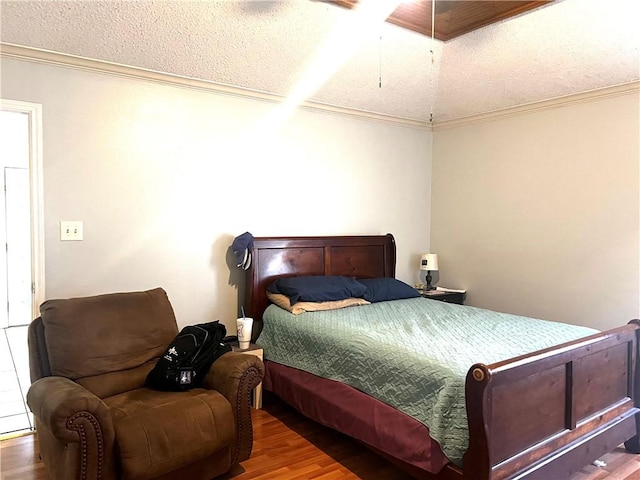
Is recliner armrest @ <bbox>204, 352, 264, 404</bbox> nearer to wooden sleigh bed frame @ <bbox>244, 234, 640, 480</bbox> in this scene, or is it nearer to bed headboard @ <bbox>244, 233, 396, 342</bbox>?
wooden sleigh bed frame @ <bbox>244, 234, 640, 480</bbox>

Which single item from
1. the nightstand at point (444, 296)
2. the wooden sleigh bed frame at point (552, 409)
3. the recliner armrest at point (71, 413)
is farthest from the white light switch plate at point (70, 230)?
the nightstand at point (444, 296)

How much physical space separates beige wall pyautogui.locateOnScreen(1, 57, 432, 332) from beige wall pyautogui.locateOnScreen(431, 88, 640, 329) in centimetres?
89

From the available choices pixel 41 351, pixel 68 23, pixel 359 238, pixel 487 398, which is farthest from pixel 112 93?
pixel 487 398

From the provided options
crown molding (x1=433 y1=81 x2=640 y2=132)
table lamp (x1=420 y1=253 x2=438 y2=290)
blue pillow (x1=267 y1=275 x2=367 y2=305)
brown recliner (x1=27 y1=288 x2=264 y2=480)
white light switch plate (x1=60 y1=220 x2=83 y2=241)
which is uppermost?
crown molding (x1=433 y1=81 x2=640 y2=132)

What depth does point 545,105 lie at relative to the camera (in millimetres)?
3791

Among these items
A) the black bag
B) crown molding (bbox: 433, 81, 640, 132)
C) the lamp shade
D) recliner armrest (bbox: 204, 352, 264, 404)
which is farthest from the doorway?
crown molding (bbox: 433, 81, 640, 132)

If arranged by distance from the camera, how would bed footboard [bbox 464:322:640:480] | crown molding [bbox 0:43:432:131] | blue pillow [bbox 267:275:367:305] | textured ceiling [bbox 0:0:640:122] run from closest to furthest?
bed footboard [bbox 464:322:640:480] < textured ceiling [bbox 0:0:640:122] < crown molding [bbox 0:43:432:131] < blue pillow [bbox 267:275:367:305]

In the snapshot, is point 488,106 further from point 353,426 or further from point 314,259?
point 353,426

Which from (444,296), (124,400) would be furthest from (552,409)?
(444,296)

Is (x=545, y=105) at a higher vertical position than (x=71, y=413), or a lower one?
higher

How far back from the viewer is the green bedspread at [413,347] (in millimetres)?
2076

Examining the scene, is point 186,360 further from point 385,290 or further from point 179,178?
point 385,290

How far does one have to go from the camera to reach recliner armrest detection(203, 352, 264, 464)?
241cm

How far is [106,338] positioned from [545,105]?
3601 mm
